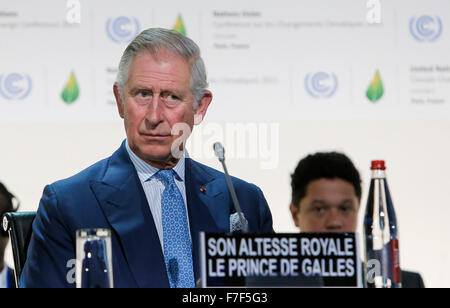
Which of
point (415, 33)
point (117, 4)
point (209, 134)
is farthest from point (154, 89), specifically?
point (415, 33)

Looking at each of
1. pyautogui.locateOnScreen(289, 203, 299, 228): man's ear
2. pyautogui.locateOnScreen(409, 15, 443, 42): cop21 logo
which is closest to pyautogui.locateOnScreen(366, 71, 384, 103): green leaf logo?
pyautogui.locateOnScreen(409, 15, 443, 42): cop21 logo

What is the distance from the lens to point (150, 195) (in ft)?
8.73

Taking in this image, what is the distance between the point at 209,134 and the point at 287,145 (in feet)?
1.16

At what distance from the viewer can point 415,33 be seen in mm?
3646

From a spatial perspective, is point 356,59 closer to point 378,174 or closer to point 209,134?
point 209,134

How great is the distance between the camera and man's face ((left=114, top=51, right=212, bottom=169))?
2.72m

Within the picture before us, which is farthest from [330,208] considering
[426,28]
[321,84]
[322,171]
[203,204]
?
[426,28]

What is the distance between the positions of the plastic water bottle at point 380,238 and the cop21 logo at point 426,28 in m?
1.55

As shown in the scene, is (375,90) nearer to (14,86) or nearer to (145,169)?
(145,169)

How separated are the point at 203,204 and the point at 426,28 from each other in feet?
5.17

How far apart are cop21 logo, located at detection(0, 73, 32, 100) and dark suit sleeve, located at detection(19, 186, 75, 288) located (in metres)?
1.09

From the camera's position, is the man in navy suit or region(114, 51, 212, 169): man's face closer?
the man in navy suit

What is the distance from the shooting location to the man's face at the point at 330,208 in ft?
9.37

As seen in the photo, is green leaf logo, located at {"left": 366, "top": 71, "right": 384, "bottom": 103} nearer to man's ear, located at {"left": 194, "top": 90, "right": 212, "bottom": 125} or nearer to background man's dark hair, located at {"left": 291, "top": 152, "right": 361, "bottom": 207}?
background man's dark hair, located at {"left": 291, "top": 152, "right": 361, "bottom": 207}
